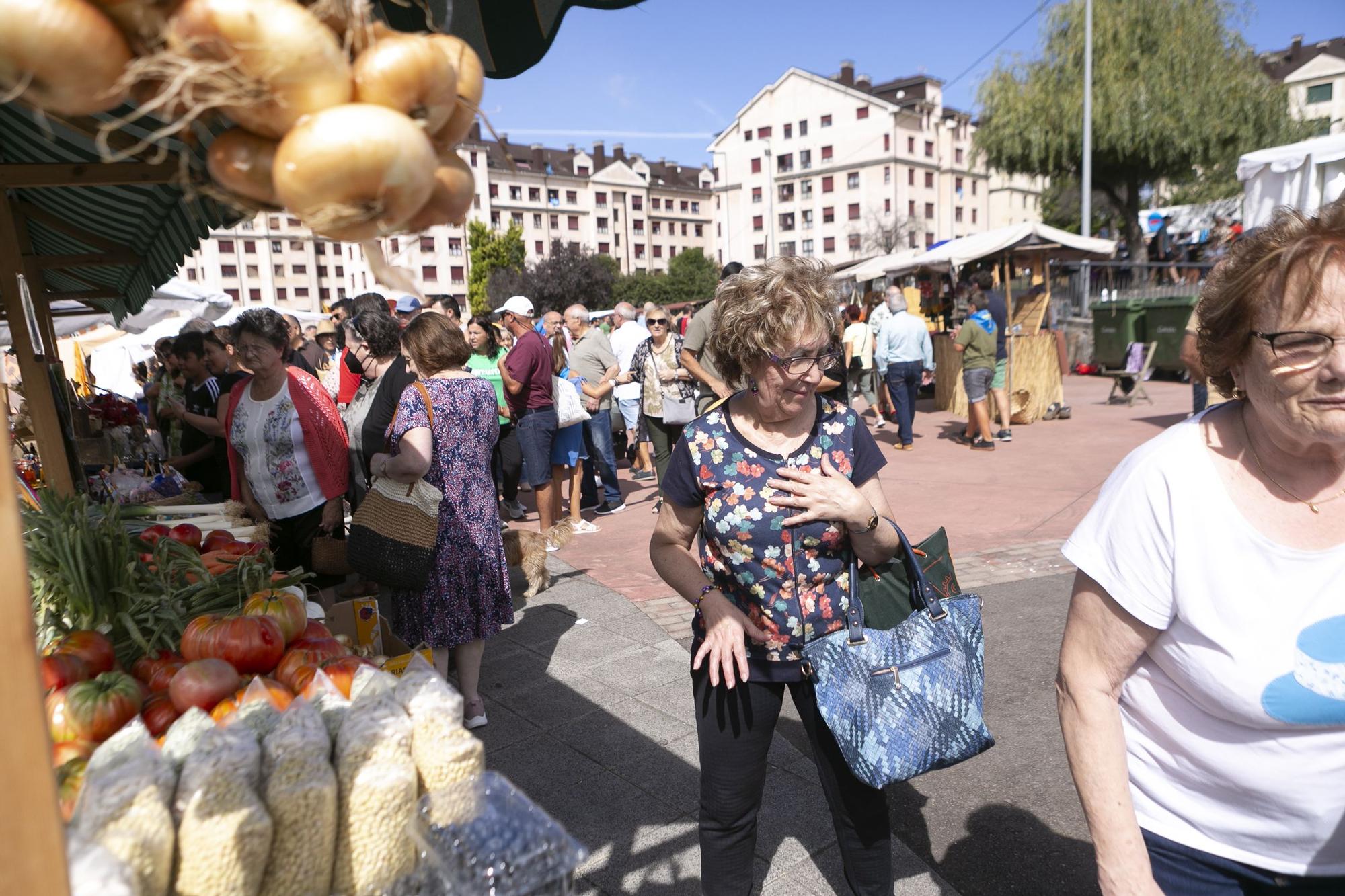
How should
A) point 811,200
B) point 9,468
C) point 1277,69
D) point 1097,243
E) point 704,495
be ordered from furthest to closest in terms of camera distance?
point 811,200
point 1277,69
point 1097,243
point 704,495
point 9,468

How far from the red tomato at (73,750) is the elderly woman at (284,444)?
119 inches

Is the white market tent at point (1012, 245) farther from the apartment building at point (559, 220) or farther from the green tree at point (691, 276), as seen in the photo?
the green tree at point (691, 276)

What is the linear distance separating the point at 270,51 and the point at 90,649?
191 cm

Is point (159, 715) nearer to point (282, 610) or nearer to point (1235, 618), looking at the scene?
point (282, 610)

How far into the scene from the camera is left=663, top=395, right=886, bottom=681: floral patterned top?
2322mm

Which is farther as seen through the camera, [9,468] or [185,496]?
[185,496]

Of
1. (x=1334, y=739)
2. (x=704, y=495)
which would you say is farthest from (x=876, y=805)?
(x=1334, y=739)

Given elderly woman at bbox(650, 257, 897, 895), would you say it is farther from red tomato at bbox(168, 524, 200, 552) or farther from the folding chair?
the folding chair

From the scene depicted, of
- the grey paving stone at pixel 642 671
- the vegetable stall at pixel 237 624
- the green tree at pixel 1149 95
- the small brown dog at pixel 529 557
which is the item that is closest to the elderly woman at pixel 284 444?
the small brown dog at pixel 529 557

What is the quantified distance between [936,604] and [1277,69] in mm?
80536

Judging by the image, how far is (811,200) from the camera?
76.7 m

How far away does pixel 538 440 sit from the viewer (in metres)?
7.04

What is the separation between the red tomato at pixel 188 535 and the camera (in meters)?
3.38

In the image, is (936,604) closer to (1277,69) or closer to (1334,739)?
(1334,739)
